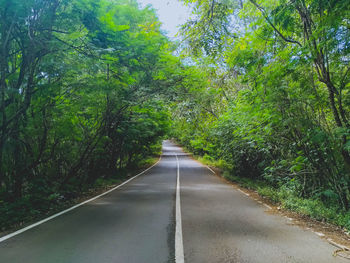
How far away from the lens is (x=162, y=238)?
5527 mm

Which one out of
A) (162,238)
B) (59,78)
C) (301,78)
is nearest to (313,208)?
(301,78)

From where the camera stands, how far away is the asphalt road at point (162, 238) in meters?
4.50

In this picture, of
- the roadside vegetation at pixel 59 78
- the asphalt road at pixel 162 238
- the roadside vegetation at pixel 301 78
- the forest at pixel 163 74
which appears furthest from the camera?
the roadside vegetation at pixel 59 78

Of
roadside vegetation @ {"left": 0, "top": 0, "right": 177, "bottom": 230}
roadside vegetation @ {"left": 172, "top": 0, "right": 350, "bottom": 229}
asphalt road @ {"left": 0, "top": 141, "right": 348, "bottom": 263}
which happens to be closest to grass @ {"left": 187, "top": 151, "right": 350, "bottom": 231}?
roadside vegetation @ {"left": 172, "top": 0, "right": 350, "bottom": 229}

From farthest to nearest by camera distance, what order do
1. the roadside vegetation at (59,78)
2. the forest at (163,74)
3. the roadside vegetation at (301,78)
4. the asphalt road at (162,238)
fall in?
the roadside vegetation at (59,78)
the forest at (163,74)
the roadside vegetation at (301,78)
the asphalt road at (162,238)

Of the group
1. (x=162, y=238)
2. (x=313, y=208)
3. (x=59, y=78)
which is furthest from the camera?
(x=59, y=78)

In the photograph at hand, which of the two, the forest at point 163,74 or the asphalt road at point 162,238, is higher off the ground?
the forest at point 163,74

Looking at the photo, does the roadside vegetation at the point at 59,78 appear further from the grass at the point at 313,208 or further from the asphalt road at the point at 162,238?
the grass at the point at 313,208

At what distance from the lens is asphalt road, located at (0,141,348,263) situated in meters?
4.50

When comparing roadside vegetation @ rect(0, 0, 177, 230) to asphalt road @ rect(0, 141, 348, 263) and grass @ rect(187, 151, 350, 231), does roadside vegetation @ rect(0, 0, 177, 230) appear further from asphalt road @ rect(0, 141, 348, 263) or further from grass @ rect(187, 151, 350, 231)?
grass @ rect(187, 151, 350, 231)

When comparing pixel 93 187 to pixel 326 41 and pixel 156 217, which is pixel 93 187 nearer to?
pixel 156 217

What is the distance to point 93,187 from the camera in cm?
1404

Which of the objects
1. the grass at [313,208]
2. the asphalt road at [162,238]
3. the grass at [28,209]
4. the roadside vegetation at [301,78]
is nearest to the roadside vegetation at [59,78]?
the grass at [28,209]

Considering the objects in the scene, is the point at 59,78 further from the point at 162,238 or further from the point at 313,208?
the point at 313,208
